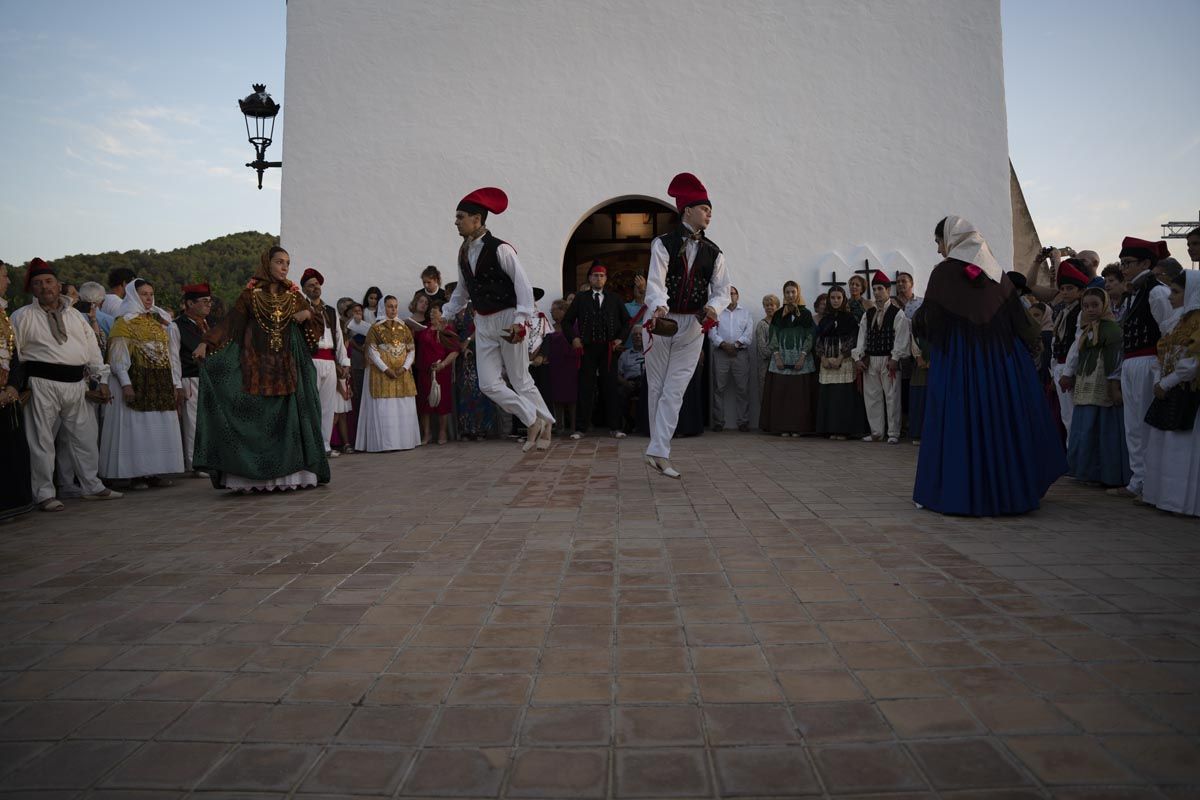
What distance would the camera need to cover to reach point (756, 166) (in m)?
10.9

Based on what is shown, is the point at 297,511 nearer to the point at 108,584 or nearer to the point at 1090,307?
the point at 108,584

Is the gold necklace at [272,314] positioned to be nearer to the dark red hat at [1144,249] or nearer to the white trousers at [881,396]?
the dark red hat at [1144,249]

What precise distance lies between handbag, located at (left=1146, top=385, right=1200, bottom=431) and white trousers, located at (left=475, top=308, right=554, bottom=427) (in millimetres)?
4763

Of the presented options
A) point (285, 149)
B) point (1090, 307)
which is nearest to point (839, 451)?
point (1090, 307)

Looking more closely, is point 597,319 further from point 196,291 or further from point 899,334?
point 196,291

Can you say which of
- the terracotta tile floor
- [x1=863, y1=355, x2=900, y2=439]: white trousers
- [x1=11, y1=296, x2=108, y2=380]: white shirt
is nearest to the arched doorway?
[x1=863, y1=355, x2=900, y2=439]: white trousers

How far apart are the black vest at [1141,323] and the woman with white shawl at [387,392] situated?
6899 mm

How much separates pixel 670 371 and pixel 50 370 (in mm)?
4533

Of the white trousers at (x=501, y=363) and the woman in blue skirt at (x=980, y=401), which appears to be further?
the white trousers at (x=501, y=363)

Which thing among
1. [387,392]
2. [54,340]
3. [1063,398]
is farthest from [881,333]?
[54,340]

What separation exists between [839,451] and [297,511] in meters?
5.31

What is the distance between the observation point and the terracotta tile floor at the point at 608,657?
1749mm

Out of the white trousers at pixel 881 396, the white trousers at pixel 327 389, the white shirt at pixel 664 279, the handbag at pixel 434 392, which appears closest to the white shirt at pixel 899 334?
the white trousers at pixel 881 396

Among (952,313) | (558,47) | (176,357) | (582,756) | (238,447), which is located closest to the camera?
(582,756)
